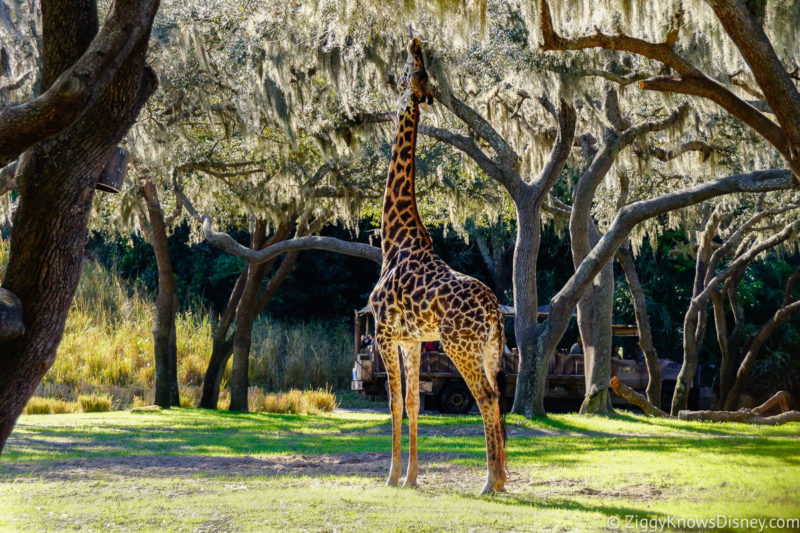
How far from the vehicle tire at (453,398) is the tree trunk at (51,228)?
627 inches

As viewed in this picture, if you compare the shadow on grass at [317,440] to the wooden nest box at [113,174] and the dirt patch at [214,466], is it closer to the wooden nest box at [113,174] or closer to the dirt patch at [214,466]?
the dirt patch at [214,466]

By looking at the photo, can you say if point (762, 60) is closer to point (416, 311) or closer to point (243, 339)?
point (416, 311)

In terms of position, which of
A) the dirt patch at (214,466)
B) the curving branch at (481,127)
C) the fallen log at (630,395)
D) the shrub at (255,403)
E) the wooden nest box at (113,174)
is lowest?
the dirt patch at (214,466)

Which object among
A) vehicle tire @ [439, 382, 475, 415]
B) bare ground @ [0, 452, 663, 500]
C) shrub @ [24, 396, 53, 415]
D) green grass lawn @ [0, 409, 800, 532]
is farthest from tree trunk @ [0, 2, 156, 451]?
vehicle tire @ [439, 382, 475, 415]

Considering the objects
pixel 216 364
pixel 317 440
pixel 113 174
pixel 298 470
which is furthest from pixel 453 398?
pixel 113 174

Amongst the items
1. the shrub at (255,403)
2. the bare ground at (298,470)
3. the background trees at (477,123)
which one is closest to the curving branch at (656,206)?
the background trees at (477,123)

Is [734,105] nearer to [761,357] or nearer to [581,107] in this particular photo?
[581,107]

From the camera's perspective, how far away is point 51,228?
4.94 metres

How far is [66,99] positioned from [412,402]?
4.35 m

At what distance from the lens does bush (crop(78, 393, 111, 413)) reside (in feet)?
61.3

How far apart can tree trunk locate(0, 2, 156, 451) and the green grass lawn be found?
4.60 feet

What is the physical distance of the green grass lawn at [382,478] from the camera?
5867mm

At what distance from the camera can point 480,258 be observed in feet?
108

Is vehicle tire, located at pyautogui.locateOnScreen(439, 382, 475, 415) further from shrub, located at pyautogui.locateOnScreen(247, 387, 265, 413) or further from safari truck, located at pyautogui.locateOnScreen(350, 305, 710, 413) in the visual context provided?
shrub, located at pyautogui.locateOnScreen(247, 387, 265, 413)
